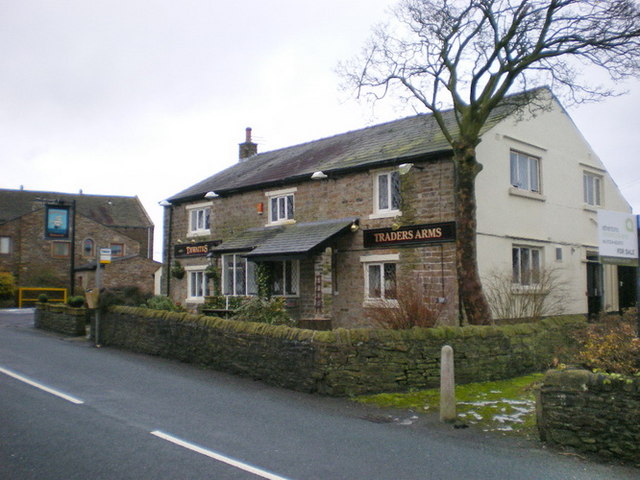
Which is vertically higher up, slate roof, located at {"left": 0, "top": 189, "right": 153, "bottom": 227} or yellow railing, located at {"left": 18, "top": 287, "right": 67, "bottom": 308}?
slate roof, located at {"left": 0, "top": 189, "right": 153, "bottom": 227}

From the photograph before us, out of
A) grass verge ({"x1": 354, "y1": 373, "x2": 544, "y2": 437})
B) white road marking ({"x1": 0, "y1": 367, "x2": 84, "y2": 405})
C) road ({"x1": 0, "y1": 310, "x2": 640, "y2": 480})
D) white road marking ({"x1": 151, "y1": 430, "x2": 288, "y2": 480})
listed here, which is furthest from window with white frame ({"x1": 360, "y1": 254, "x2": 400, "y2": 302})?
white road marking ({"x1": 151, "y1": 430, "x2": 288, "y2": 480})

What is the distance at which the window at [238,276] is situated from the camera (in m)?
21.5

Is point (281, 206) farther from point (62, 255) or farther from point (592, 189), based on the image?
point (62, 255)

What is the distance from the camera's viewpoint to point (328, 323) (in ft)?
61.5

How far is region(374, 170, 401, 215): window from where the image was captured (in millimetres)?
18250

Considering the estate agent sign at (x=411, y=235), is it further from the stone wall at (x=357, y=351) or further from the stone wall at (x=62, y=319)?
the stone wall at (x=62, y=319)

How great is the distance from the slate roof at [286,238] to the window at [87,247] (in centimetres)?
3143

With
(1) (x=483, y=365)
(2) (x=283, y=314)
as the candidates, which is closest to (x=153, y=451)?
(1) (x=483, y=365)

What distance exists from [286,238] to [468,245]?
24.4ft

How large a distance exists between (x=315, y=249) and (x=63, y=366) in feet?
25.4

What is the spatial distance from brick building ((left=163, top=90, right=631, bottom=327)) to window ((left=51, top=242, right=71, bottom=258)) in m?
27.8

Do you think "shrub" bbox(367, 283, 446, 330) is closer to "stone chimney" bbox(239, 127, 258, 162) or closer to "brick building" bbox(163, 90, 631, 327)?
"brick building" bbox(163, 90, 631, 327)

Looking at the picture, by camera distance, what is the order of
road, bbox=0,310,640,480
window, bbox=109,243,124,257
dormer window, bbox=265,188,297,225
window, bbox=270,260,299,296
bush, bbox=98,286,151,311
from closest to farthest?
road, bbox=0,310,640,480 < bush, bbox=98,286,151,311 < window, bbox=270,260,299,296 < dormer window, bbox=265,188,297,225 < window, bbox=109,243,124,257

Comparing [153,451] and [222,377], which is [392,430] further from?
[222,377]
